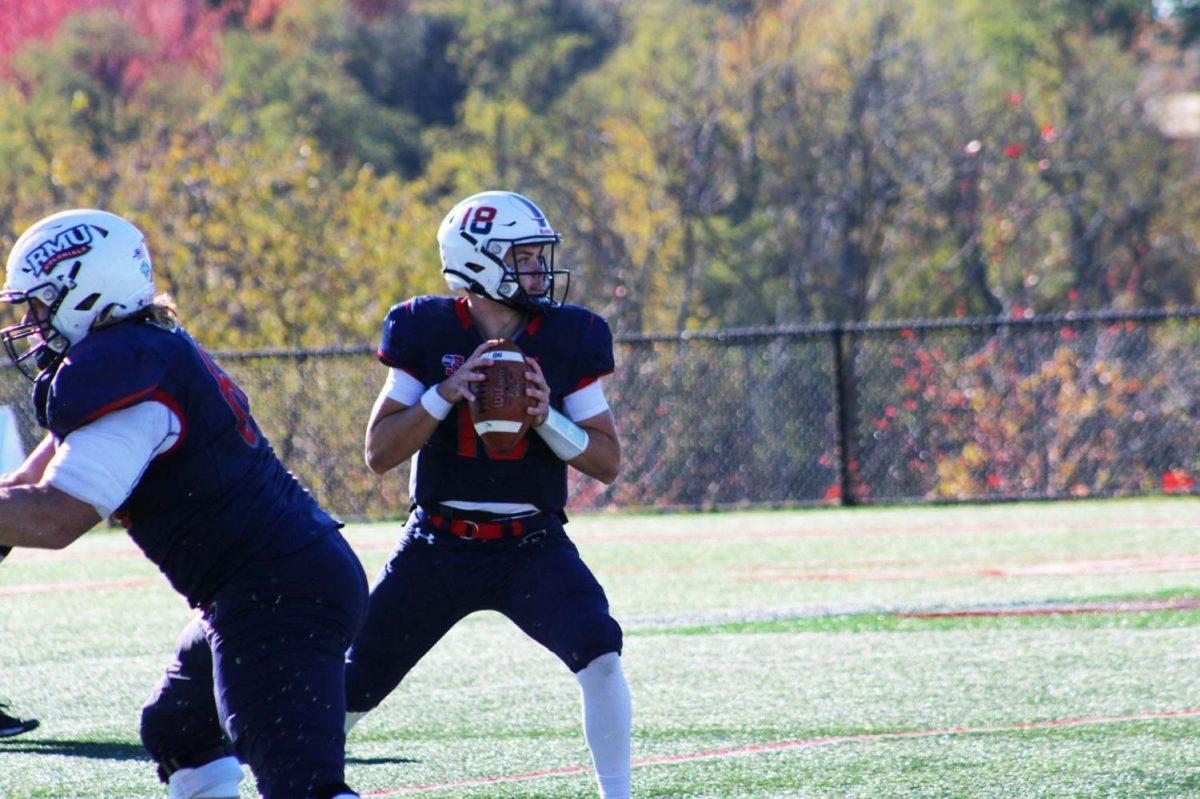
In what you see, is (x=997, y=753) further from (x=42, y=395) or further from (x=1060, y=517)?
(x=1060, y=517)

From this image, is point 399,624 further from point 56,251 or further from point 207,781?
point 56,251

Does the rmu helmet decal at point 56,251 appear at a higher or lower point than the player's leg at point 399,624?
higher

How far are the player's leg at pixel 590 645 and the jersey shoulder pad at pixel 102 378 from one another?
54.0 inches

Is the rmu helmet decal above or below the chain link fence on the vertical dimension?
above

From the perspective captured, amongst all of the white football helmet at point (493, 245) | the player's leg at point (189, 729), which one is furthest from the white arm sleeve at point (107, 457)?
the white football helmet at point (493, 245)

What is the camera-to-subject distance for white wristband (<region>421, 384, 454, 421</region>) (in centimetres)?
462

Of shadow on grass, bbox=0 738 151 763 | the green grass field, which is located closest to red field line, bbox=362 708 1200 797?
the green grass field

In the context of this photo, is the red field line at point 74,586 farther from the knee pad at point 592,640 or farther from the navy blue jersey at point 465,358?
the knee pad at point 592,640

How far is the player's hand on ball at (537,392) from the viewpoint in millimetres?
4559

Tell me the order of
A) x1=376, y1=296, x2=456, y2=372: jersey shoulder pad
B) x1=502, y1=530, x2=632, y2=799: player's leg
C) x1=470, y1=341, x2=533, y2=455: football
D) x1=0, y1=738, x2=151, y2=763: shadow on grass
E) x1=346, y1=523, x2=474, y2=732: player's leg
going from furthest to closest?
x1=0, y1=738, x2=151, y2=763: shadow on grass, x1=376, y1=296, x2=456, y2=372: jersey shoulder pad, x1=346, y1=523, x2=474, y2=732: player's leg, x1=470, y1=341, x2=533, y2=455: football, x1=502, y1=530, x2=632, y2=799: player's leg

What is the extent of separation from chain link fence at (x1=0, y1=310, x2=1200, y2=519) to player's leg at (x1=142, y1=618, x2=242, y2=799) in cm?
1115

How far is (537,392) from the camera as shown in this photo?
4562 mm

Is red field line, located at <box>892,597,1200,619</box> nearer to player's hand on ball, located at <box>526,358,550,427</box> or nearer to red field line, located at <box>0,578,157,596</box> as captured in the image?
player's hand on ball, located at <box>526,358,550,427</box>

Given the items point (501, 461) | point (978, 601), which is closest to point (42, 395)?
point (501, 461)
